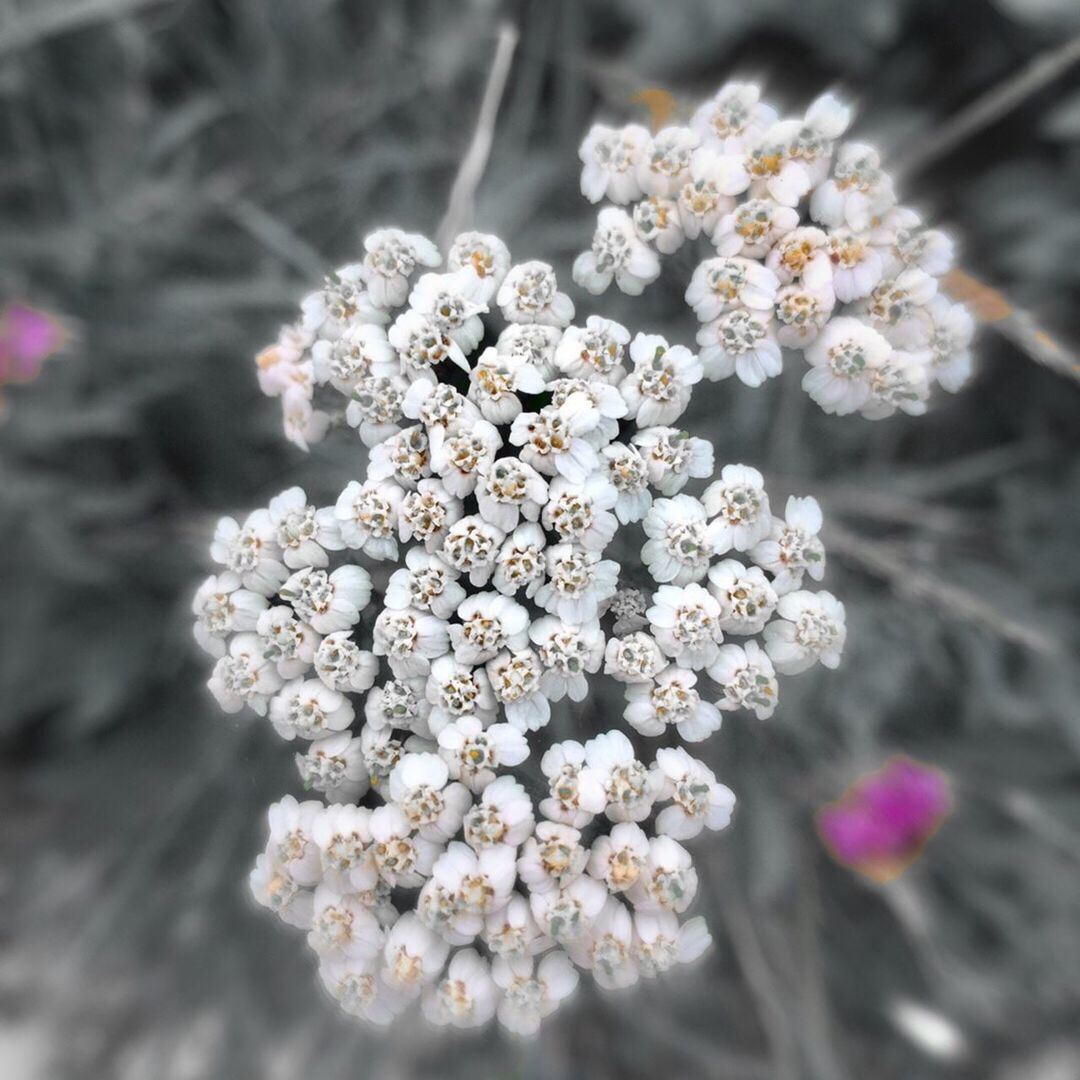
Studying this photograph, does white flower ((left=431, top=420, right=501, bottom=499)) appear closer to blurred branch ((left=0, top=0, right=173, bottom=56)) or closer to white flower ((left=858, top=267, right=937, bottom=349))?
white flower ((left=858, top=267, right=937, bottom=349))

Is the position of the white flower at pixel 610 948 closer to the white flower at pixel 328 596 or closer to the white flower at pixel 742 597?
the white flower at pixel 742 597

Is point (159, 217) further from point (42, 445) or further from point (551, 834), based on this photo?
point (551, 834)

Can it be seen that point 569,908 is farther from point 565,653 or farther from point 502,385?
point 502,385

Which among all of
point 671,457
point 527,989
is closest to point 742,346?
point 671,457

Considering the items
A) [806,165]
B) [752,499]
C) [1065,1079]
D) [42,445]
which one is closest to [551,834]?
[752,499]

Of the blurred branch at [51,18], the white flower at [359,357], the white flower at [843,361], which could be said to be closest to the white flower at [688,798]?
the white flower at [843,361]

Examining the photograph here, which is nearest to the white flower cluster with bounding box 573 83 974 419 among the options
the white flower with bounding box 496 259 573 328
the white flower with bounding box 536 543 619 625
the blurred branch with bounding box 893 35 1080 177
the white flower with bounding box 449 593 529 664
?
the white flower with bounding box 496 259 573 328
